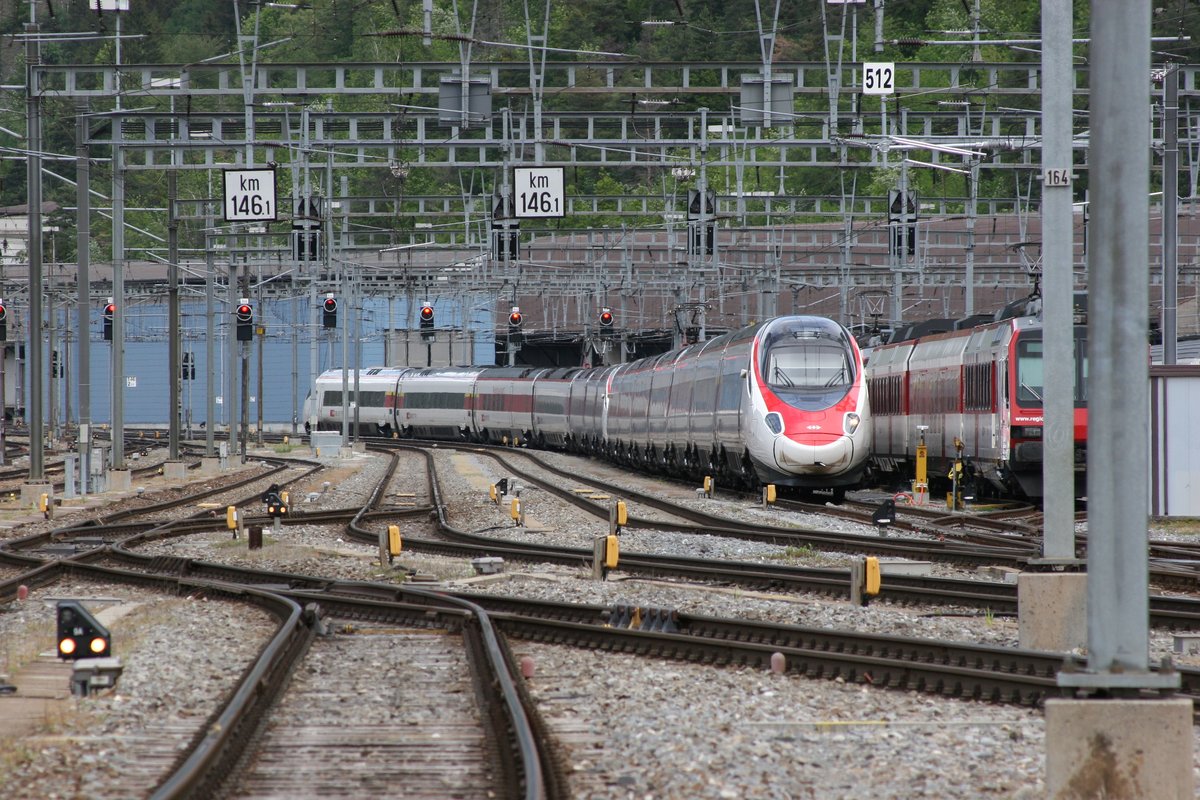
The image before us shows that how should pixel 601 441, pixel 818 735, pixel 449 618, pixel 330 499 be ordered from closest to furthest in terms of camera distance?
pixel 818 735
pixel 449 618
pixel 330 499
pixel 601 441

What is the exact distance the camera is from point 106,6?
1145 inches

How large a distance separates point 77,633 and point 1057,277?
7106 mm

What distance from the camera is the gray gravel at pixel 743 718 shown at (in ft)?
24.4

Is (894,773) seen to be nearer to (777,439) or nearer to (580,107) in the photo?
(777,439)

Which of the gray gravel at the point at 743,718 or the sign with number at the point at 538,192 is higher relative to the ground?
the sign with number at the point at 538,192

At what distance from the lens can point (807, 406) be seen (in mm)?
26109

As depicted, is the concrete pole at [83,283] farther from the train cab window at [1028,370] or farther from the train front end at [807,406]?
the train cab window at [1028,370]

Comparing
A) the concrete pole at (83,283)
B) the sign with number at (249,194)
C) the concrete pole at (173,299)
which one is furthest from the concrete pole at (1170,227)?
the concrete pole at (173,299)

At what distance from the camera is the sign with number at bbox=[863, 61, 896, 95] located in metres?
30.0

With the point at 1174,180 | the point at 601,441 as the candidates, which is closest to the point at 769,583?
the point at 1174,180

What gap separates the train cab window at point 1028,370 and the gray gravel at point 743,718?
1149 cm

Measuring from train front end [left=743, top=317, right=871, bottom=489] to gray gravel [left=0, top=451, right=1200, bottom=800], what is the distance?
10.5 m

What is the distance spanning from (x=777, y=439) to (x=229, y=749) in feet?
62.0

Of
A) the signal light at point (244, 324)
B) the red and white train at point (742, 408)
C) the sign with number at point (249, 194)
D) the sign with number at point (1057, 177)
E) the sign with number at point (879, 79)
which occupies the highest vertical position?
the sign with number at point (879, 79)
